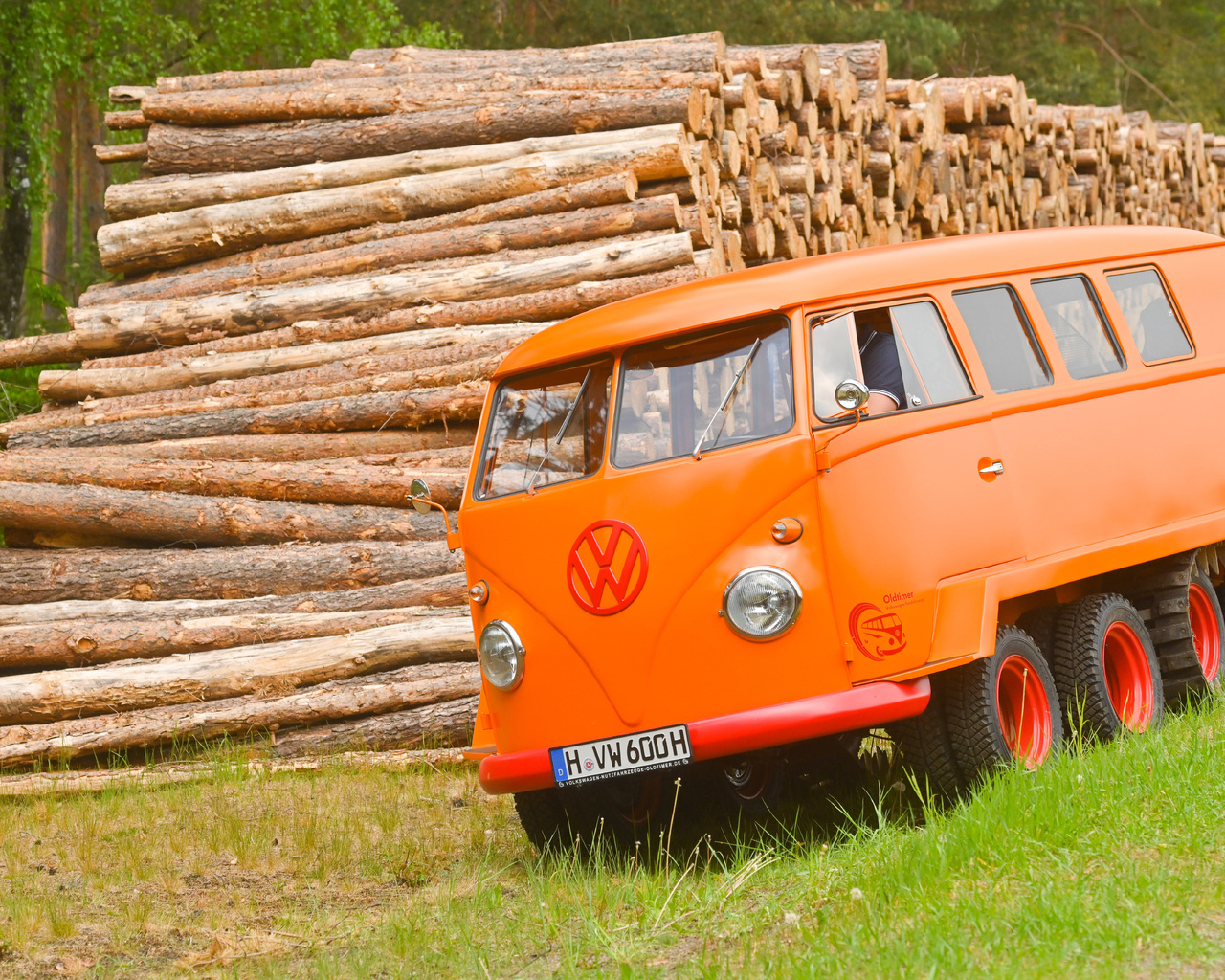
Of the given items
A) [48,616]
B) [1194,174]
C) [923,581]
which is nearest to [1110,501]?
[923,581]

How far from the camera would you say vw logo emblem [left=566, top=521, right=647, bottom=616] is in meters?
5.60

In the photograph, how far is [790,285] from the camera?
19.0 ft

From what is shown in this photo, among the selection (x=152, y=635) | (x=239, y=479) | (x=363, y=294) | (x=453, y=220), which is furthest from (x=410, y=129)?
(x=152, y=635)

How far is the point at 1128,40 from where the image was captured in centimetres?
4209

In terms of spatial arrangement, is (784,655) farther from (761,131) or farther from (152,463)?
(761,131)

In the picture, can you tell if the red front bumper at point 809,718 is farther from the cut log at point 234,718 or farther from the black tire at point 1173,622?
the cut log at point 234,718

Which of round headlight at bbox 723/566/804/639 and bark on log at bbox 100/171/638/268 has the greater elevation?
bark on log at bbox 100/171/638/268

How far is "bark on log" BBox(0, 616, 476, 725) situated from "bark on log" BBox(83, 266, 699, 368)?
3.37 m

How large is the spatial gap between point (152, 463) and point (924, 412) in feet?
20.3

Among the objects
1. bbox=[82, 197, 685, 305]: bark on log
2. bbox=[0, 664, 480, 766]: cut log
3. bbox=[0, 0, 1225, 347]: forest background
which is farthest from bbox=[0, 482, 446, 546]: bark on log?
bbox=[0, 0, 1225, 347]: forest background

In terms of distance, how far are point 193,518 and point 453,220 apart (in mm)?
3901

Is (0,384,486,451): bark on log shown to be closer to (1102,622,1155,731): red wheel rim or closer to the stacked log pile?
the stacked log pile

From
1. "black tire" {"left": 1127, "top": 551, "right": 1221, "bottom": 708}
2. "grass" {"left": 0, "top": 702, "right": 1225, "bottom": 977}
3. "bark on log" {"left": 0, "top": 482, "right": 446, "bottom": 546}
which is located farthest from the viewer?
"bark on log" {"left": 0, "top": 482, "right": 446, "bottom": 546}

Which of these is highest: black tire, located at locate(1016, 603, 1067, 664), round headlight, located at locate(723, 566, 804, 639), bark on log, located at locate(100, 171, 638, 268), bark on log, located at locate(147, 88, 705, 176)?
bark on log, located at locate(147, 88, 705, 176)
